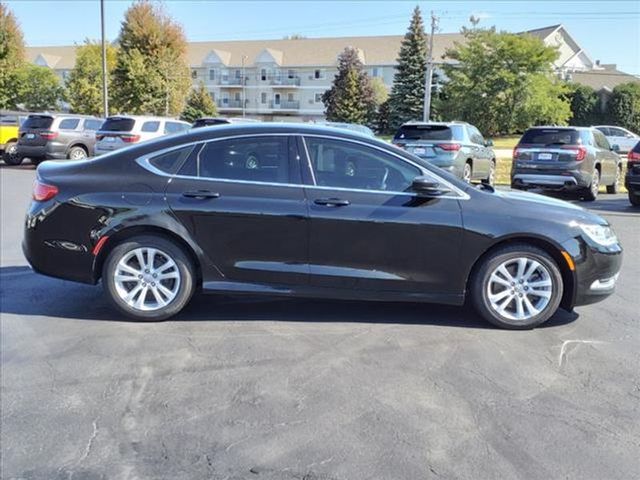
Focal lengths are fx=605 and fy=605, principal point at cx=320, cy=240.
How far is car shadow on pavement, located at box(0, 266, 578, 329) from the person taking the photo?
200 inches

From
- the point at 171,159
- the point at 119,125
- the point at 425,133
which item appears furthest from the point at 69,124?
the point at 171,159

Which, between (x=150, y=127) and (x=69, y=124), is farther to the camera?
(x=69, y=124)

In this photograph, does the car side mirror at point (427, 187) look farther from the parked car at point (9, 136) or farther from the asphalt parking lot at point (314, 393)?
the parked car at point (9, 136)

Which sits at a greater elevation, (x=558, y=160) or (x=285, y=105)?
(x=285, y=105)

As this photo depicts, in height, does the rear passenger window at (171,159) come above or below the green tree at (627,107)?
below

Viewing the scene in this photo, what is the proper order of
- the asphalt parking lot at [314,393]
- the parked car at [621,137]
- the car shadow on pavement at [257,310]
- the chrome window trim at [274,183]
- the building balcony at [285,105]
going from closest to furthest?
the asphalt parking lot at [314,393], the chrome window trim at [274,183], the car shadow on pavement at [257,310], the parked car at [621,137], the building balcony at [285,105]

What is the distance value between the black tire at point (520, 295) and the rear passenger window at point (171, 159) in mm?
2557

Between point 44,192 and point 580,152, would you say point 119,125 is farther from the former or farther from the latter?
point 44,192

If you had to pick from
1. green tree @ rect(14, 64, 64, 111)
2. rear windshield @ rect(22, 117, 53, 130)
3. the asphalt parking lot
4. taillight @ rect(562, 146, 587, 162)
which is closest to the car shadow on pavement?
the asphalt parking lot

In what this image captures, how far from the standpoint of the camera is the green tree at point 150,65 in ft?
131

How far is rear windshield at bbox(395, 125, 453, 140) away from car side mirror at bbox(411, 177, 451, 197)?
9.76m

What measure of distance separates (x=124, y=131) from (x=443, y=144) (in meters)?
10.2

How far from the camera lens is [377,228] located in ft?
15.6

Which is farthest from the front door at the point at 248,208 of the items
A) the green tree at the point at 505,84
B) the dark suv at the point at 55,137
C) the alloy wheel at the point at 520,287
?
the green tree at the point at 505,84
